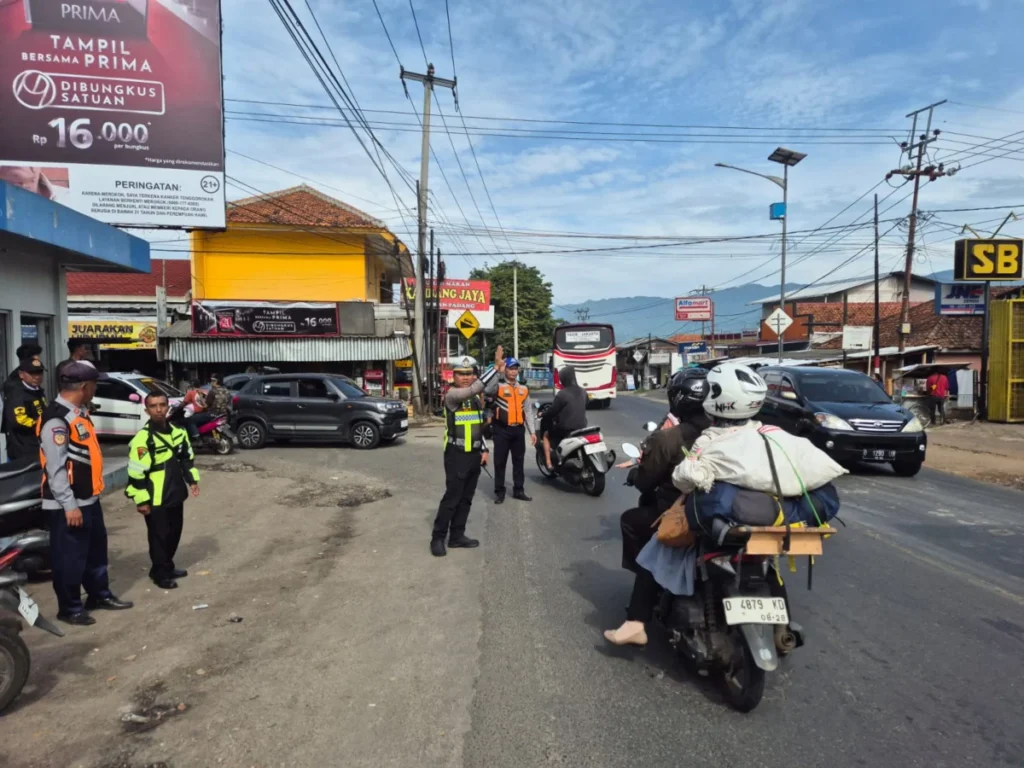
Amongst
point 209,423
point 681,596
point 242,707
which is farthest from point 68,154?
point 681,596

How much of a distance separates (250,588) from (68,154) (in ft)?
34.6

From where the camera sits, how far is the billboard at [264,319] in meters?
23.3

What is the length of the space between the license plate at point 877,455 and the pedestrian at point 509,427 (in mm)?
5170

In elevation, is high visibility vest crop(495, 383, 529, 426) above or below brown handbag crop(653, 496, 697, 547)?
above

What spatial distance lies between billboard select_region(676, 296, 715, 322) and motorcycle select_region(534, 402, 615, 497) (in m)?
58.0

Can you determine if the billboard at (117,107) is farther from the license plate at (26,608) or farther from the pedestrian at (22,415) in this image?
the license plate at (26,608)

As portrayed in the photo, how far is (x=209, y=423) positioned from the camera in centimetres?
1330

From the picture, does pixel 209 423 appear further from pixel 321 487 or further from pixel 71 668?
pixel 71 668

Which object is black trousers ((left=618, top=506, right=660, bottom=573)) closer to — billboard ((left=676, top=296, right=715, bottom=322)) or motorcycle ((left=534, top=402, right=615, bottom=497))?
motorcycle ((left=534, top=402, right=615, bottom=497))

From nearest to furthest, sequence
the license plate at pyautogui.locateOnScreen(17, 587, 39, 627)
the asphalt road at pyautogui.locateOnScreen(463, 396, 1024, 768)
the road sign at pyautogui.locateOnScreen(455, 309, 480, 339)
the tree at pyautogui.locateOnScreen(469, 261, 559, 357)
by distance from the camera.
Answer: the asphalt road at pyautogui.locateOnScreen(463, 396, 1024, 768)
the license plate at pyautogui.locateOnScreen(17, 587, 39, 627)
the road sign at pyautogui.locateOnScreen(455, 309, 480, 339)
the tree at pyautogui.locateOnScreen(469, 261, 559, 357)

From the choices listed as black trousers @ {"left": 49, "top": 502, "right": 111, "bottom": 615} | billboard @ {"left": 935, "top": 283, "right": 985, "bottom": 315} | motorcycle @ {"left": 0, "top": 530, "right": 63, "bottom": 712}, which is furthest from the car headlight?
billboard @ {"left": 935, "top": 283, "right": 985, "bottom": 315}

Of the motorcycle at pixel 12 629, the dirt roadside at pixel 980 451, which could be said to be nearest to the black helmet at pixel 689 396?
the motorcycle at pixel 12 629

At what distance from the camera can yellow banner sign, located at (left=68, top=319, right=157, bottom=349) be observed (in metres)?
24.0

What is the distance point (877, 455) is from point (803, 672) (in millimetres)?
7395
